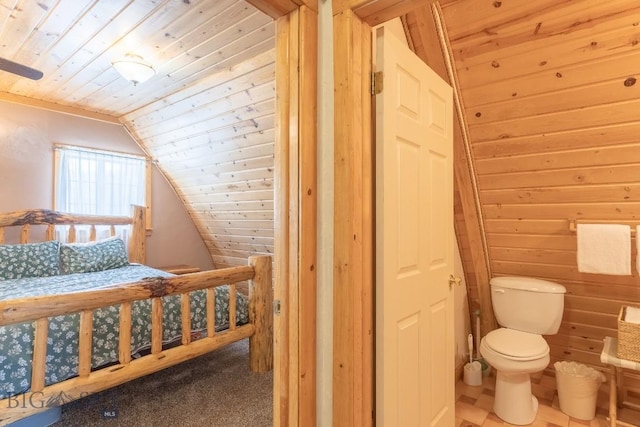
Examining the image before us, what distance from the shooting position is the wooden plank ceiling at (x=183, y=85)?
184 cm

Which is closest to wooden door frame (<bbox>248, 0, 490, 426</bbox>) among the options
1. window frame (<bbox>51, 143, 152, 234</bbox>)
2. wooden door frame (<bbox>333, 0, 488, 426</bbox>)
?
wooden door frame (<bbox>333, 0, 488, 426</bbox>)

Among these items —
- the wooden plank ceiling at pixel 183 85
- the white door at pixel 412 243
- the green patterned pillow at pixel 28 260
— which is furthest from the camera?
the green patterned pillow at pixel 28 260

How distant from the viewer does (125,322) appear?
6.17 feet

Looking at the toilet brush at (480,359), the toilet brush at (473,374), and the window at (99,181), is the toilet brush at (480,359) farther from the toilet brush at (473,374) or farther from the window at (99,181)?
the window at (99,181)

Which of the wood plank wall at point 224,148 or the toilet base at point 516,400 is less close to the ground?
the wood plank wall at point 224,148

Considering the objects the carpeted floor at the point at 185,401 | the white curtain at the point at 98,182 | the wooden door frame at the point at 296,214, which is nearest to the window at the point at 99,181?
the white curtain at the point at 98,182

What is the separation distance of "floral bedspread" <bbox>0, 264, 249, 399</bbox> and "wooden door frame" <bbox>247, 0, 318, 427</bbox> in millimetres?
1267

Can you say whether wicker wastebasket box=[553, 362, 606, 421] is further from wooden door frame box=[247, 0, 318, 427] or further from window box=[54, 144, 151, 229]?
window box=[54, 144, 151, 229]

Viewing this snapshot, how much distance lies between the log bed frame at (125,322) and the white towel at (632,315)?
87.6 inches

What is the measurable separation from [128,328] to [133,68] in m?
1.66

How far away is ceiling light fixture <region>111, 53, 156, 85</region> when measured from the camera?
2.16 meters

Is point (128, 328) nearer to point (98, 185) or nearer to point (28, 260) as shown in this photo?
point (28, 260)

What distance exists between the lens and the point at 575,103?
1.76 metres

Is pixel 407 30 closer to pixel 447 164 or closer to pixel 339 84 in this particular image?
pixel 447 164
